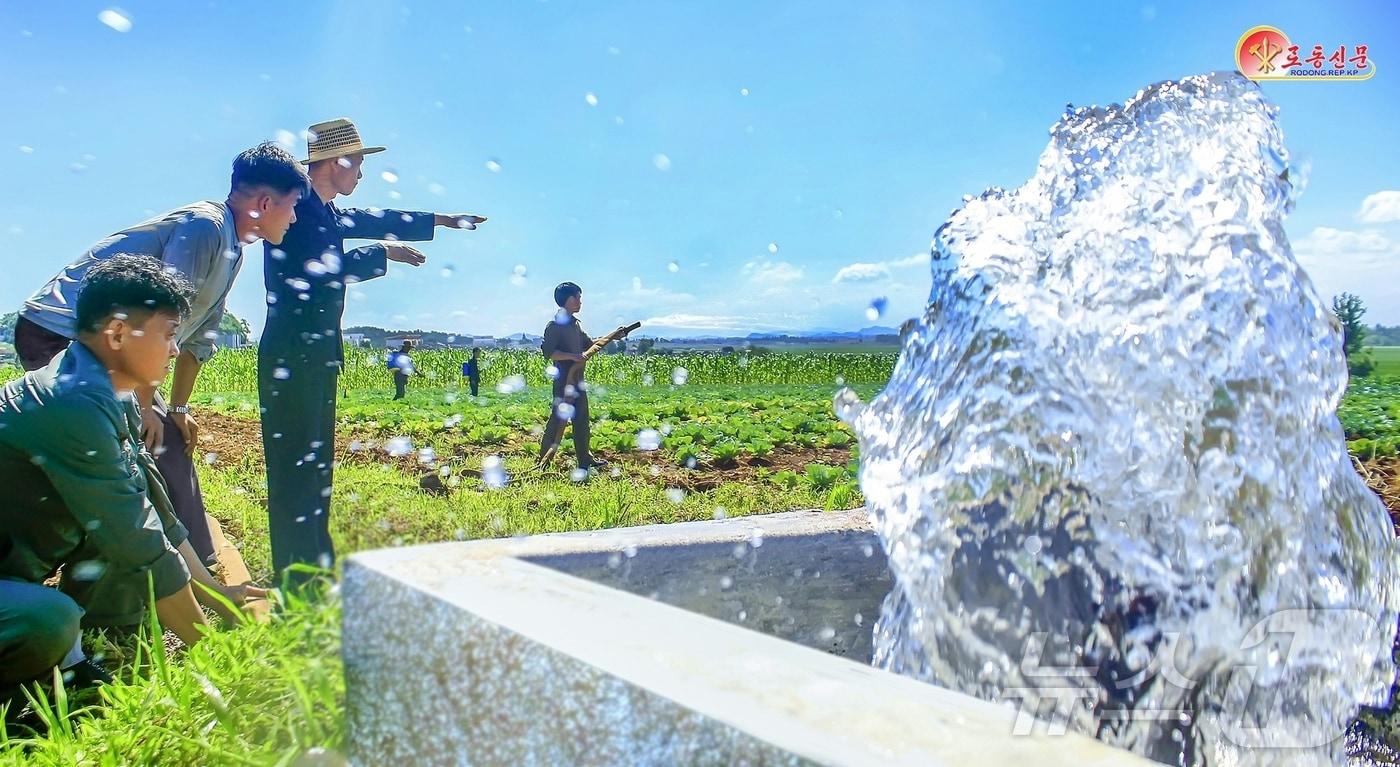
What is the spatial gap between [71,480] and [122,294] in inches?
15.8

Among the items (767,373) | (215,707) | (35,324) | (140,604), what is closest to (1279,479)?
(215,707)

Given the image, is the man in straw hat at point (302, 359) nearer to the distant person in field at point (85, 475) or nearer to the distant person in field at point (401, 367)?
the distant person in field at point (85, 475)

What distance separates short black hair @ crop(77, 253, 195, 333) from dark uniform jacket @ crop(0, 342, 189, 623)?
3.4 inches

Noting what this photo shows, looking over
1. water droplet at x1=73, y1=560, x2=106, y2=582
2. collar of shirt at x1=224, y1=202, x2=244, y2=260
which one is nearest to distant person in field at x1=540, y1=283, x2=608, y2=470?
collar of shirt at x1=224, y1=202, x2=244, y2=260

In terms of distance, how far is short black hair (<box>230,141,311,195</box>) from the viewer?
2607mm

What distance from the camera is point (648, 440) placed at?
7230 millimetres

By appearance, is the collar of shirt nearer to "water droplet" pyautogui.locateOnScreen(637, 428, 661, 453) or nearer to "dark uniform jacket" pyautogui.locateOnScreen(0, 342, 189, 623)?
"dark uniform jacket" pyautogui.locateOnScreen(0, 342, 189, 623)

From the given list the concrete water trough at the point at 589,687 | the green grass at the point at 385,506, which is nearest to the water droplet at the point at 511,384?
the green grass at the point at 385,506

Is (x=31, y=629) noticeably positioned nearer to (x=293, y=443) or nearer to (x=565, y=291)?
(x=293, y=443)

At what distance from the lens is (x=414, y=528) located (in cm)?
128

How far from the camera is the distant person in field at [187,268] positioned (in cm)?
246

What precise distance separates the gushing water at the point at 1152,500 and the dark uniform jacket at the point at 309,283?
2066 millimetres

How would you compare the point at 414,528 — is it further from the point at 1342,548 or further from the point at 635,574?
the point at 1342,548

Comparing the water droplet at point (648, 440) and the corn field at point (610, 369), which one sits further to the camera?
the corn field at point (610, 369)
